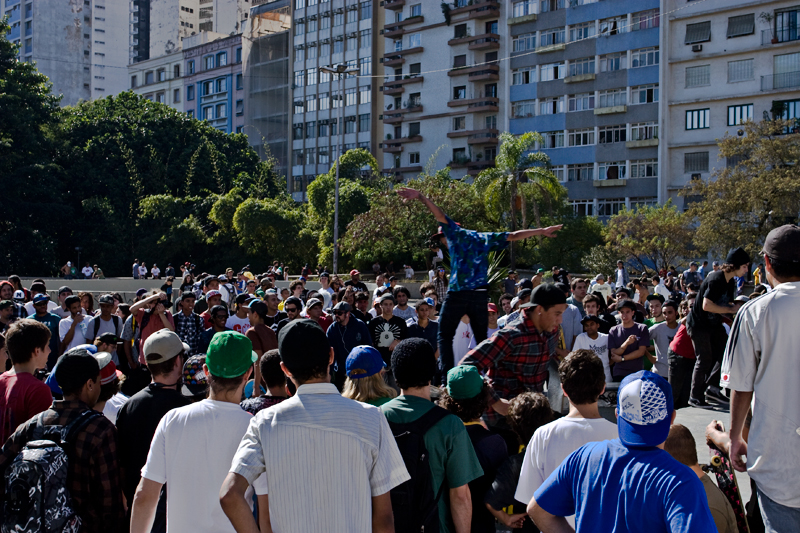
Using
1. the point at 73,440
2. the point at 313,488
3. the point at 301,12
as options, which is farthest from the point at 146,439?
the point at 301,12

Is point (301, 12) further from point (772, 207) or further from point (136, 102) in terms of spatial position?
point (772, 207)

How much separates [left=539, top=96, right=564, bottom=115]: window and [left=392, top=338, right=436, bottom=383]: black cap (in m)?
52.6

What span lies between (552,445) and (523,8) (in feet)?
183

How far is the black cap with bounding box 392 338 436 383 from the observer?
12.0ft

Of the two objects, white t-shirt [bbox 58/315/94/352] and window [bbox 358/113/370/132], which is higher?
window [bbox 358/113/370/132]

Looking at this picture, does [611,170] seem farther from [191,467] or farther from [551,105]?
[191,467]

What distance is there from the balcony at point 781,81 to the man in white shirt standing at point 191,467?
159 feet

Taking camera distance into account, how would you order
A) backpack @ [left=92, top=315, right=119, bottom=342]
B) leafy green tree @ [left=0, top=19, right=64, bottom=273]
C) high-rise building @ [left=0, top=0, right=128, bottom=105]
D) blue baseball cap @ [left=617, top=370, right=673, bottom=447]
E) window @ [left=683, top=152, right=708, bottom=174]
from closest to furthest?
blue baseball cap @ [left=617, top=370, right=673, bottom=447], backpack @ [left=92, top=315, right=119, bottom=342], leafy green tree @ [left=0, top=19, right=64, bottom=273], window @ [left=683, top=152, right=708, bottom=174], high-rise building @ [left=0, top=0, right=128, bottom=105]

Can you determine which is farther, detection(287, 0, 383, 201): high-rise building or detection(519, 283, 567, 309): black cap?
detection(287, 0, 383, 201): high-rise building

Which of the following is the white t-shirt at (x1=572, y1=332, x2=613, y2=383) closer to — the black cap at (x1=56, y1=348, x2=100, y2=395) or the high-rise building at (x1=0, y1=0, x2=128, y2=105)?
the black cap at (x1=56, y1=348, x2=100, y2=395)

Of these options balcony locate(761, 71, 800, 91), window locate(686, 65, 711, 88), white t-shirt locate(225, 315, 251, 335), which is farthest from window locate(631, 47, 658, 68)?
white t-shirt locate(225, 315, 251, 335)

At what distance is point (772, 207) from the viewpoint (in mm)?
34719

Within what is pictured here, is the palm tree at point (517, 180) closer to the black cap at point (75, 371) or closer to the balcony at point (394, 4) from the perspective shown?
the balcony at point (394, 4)

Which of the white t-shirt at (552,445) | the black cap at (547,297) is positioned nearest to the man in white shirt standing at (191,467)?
the white t-shirt at (552,445)
